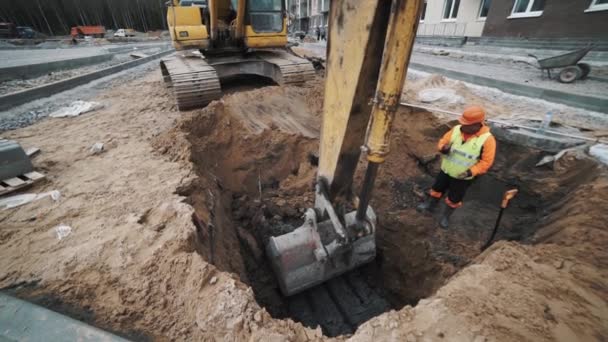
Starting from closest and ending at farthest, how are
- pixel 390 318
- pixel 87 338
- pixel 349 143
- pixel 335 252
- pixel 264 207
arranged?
pixel 87 338, pixel 390 318, pixel 349 143, pixel 335 252, pixel 264 207

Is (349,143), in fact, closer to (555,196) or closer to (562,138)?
(555,196)

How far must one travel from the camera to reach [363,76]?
5.86 feet

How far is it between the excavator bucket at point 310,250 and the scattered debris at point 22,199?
2138mm

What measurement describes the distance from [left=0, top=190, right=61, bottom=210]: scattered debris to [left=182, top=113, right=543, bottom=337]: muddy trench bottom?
4.07 feet

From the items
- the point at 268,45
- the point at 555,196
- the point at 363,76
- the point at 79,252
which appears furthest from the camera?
the point at 268,45

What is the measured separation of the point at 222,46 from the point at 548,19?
11388mm

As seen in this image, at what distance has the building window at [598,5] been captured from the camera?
8.16m

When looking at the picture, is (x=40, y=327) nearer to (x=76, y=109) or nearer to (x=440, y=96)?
(x=76, y=109)

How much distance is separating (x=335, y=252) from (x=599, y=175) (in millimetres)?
3006

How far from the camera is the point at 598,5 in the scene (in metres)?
8.36

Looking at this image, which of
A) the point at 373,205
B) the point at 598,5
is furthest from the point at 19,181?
the point at 598,5

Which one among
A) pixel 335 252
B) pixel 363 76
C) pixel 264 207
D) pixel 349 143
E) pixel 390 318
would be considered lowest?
pixel 264 207

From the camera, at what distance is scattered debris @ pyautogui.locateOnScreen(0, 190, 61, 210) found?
8.05 ft

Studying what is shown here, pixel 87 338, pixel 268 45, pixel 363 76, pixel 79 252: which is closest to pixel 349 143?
pixel 363 76
